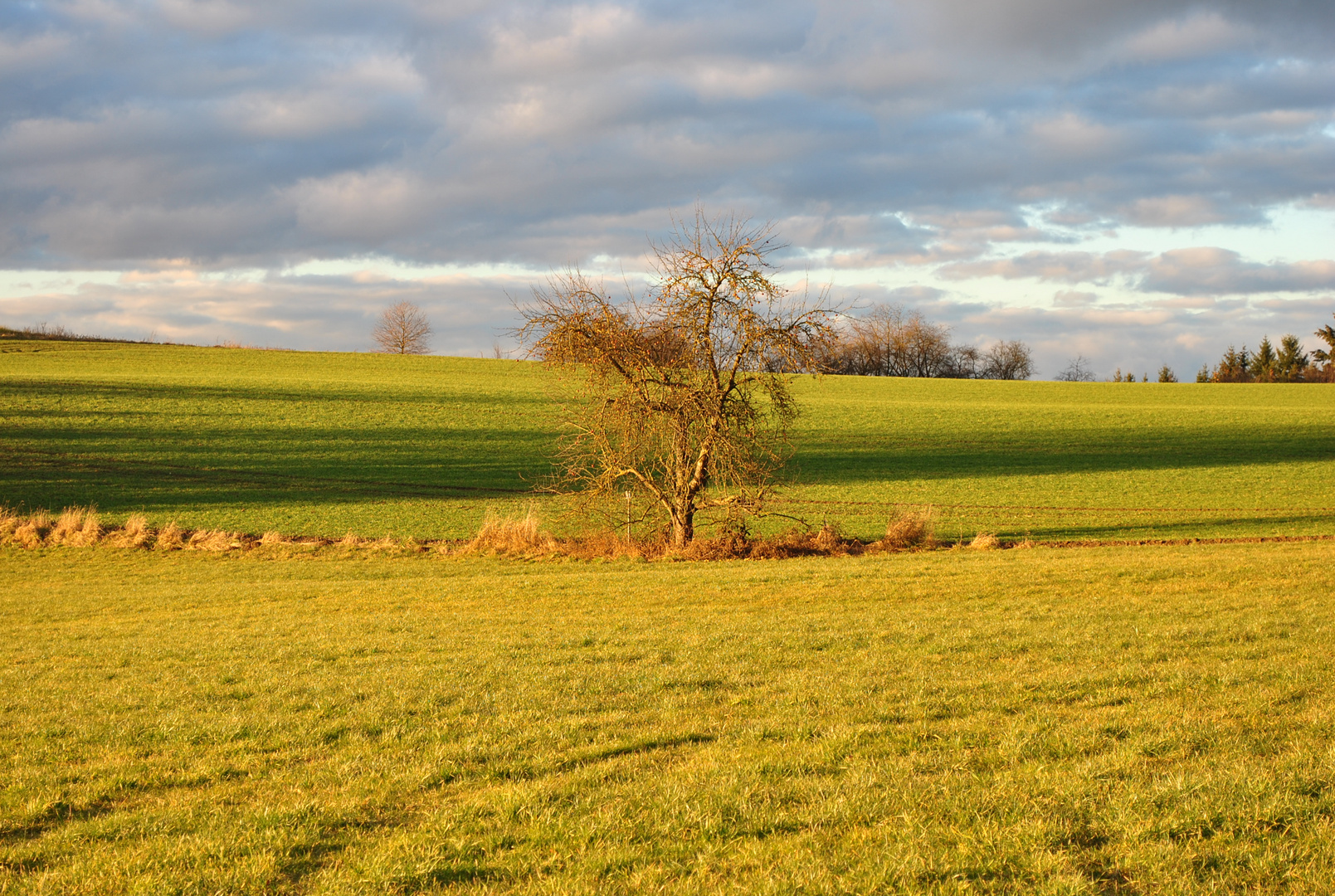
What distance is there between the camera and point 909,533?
22547mm

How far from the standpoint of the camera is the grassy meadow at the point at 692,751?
4.50m

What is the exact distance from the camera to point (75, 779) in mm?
Result: 6109

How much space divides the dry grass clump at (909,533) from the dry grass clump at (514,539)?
326 inches

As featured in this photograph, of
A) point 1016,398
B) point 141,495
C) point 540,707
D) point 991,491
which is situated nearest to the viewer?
point 540,707

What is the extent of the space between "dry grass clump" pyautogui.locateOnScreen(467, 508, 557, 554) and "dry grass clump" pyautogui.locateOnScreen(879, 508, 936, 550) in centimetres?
828

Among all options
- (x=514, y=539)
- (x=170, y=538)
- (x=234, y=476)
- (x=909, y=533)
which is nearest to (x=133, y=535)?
(x=170, y=538)

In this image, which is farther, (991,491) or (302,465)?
(302,465)

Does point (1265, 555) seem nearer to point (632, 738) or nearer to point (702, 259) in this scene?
point (702, 259)

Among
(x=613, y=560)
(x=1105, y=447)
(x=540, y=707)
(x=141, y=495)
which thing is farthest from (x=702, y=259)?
(x=1105, y=447)

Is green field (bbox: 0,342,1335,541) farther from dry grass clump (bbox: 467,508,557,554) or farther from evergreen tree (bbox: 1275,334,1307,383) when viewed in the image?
evergreen tree (bbox: 1275,334,1307,383)

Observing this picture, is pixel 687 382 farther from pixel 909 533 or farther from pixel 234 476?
pixel 234 476

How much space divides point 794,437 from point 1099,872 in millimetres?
40167

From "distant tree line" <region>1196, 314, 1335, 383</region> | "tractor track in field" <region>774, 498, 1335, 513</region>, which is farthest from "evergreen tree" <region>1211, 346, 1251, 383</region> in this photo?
"tractor track in field" <region>774, 498, 1335, 513</region>

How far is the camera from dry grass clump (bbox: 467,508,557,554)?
22734 millimetres
